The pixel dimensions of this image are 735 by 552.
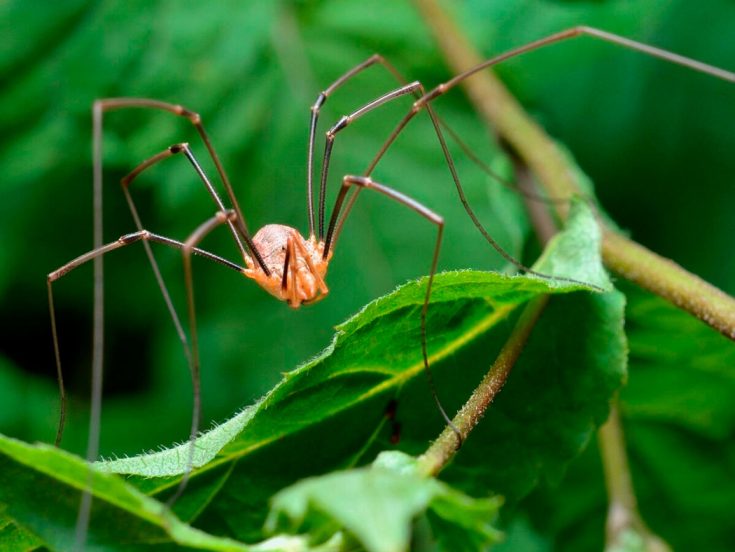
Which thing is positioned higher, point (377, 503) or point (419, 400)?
point (377, 503)

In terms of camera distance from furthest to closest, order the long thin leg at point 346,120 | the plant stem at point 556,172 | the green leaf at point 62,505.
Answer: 1. the long thin leg at point 346,120
2. the plant stem at point 556,172
3. the green leaf at point 62,505

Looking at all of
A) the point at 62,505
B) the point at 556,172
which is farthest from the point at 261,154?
the point at 62,505

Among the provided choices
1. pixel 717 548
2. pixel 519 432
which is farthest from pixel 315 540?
pixel 717 548

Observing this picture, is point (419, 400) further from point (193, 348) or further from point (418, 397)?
point (193, 348)

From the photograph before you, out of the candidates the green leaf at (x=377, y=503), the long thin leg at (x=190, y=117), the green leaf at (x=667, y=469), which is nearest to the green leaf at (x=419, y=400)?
the green leaf at (x=377, y=503)

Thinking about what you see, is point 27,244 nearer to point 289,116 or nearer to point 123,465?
point 289,116

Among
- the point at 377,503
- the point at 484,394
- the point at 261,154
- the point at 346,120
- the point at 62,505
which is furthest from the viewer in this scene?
the point at 261,154

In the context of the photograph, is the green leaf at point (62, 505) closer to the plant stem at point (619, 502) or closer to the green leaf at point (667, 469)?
the plant stem at point (619, 502)

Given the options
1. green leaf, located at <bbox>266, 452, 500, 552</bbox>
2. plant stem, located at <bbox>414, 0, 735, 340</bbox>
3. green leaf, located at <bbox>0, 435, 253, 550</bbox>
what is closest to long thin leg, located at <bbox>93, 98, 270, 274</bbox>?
plant stem, located at <bbox>414, 0, 735, 340</bbox>
